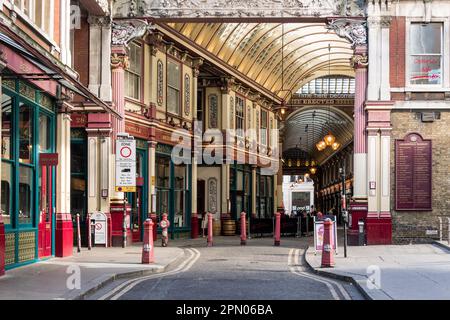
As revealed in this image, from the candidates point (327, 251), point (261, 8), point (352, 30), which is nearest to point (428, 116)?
point (352, 30)

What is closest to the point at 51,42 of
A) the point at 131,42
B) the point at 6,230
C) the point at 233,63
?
the point at 6,230

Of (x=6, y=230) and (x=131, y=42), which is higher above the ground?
(x=131, y=42)

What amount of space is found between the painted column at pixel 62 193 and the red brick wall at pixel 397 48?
10.2 meters

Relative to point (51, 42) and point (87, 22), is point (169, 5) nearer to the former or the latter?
point (87, 22)

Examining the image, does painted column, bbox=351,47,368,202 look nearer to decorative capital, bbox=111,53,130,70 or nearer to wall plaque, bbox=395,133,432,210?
wall plaque, bbox=395,133,432,210

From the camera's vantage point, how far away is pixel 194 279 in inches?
627

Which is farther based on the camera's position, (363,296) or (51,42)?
(51,42)

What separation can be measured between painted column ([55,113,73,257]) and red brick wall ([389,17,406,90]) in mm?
10223

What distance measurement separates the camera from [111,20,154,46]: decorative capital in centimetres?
2645

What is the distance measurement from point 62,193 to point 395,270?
876 centimetres

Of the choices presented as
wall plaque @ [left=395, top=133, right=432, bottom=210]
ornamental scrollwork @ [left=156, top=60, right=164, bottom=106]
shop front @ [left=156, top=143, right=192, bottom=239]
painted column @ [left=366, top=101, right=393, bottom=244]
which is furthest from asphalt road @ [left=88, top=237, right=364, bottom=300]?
ornamental scrollwork @ [left=156, top=60, right=164, bottom=106]

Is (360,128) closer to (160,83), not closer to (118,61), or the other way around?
(118,61)

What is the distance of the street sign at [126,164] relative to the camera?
23047 mm

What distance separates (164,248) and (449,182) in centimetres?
873
